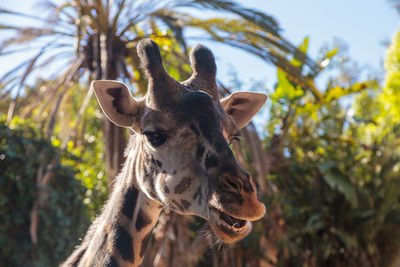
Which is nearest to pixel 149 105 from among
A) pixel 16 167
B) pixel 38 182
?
pixel 38 182

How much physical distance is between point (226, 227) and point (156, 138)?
72cm

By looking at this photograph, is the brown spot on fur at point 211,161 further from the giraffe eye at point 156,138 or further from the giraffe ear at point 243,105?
the giraffe ear at point 243,105

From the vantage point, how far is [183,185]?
2.39 meters

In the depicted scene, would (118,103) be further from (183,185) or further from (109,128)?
(109,128)

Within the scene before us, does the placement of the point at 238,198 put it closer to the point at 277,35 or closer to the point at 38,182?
the point at 277,35

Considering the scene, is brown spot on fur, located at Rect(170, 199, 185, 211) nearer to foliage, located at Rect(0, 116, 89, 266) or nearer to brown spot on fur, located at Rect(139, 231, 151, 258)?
brown spot on fur, located at Rect(139, 231, 151, 258)

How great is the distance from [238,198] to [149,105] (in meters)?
0.95

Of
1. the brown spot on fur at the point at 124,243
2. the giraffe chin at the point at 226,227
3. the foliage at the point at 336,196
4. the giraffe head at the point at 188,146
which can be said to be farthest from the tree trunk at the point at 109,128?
the foliage at the point at 336,196

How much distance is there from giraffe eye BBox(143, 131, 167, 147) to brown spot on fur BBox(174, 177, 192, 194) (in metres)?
0.29

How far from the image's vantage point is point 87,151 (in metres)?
10.1

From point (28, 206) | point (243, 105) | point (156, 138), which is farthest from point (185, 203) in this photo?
point (28, 206)

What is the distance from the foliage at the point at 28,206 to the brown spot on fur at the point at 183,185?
12.7ft

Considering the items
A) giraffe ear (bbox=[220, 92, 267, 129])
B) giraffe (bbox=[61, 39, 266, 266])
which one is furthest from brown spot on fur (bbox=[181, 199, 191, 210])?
giraffe ear (bbox=[220, 92, 267, 129])

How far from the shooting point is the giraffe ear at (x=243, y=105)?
3.20m
